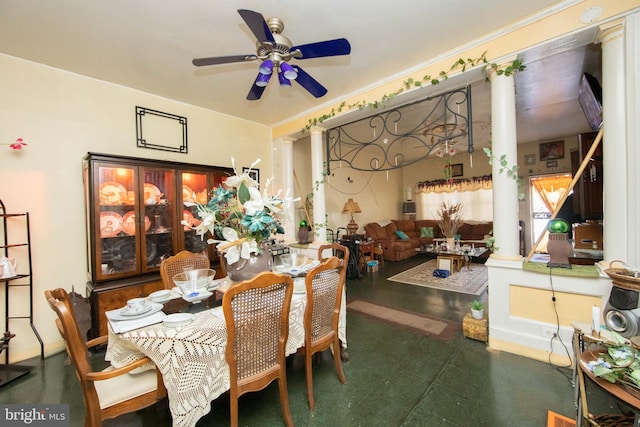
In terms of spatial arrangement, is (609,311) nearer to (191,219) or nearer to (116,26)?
(191,219)

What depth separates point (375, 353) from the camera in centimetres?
230

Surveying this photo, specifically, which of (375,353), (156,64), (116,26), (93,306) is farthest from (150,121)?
(375,353)

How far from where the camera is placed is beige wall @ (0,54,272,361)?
7.67 ft

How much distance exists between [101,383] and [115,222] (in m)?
1.79

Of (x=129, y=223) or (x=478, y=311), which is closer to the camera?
(x=478, y=311)

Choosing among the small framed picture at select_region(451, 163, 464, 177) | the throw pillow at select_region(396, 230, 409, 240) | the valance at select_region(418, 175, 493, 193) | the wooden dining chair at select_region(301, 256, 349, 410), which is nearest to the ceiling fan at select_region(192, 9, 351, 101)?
the wooden dining chair at select_region(301, 256, 349, 410)

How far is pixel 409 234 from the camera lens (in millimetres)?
7324

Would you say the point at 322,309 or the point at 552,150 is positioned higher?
the point at 552,150

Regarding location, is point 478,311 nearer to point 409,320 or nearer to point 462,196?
point 409,320

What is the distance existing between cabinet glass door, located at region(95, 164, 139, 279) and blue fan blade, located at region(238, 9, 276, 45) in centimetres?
201

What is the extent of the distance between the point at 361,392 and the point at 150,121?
142 inches

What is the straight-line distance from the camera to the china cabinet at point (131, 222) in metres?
2.41

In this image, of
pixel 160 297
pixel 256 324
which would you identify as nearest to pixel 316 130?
pixel 160 297

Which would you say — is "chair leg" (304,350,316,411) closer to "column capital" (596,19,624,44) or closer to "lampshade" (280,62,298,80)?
"lampshade" (280,62,298,80)
